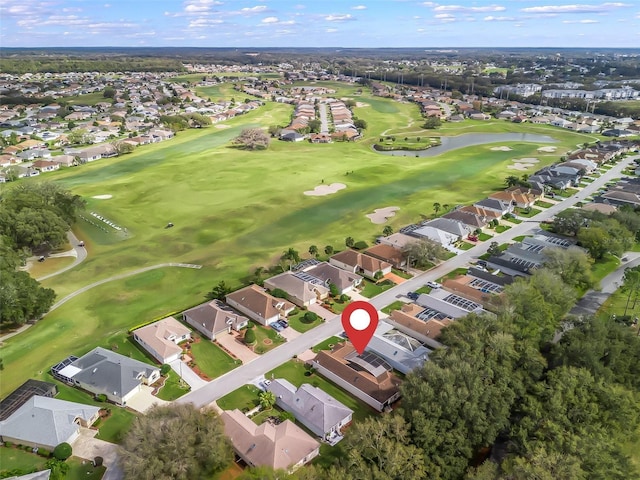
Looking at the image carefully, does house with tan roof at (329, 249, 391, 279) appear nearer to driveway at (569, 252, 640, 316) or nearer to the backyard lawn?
the backyard lawn

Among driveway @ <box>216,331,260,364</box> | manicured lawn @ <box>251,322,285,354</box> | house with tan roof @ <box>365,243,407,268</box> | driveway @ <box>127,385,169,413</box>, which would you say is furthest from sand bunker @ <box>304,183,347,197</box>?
driveway @ <box>127,385,169,413</box>

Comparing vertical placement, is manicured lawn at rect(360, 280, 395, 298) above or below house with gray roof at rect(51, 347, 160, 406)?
below

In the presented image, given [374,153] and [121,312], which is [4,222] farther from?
[374,153]

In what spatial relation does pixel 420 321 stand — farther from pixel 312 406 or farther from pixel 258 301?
pixel 258 301

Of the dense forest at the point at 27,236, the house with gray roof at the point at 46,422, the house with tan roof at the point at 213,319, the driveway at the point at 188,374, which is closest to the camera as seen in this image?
the house with gray roof at the point at 46,422

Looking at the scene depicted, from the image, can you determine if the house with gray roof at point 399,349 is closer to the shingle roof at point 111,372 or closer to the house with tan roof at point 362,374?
the house with tan roof at point 362,374

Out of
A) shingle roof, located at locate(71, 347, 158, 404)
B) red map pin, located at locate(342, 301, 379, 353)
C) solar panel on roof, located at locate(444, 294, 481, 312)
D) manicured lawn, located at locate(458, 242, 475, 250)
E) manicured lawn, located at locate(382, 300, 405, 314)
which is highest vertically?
red map pin, located at locate(342, 301, 379, 353)

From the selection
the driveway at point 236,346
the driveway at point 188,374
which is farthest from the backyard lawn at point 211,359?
the driveway at point 188,374
